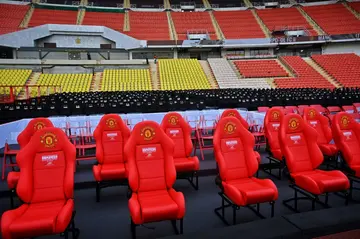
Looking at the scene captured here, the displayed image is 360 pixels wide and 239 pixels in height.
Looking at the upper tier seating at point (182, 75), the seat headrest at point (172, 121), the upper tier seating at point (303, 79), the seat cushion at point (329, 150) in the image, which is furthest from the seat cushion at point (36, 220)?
the upper tier seating at point (303, 79)

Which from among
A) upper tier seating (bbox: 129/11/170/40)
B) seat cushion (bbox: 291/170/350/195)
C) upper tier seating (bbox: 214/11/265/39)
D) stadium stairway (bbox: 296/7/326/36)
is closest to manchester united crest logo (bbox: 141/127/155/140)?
seat cushion (bbox: 291/170/350/195)

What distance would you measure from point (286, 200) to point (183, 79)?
55.5 feet

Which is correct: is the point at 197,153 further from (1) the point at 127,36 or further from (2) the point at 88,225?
(1) the point at 127,36

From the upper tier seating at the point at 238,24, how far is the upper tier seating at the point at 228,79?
6100mm

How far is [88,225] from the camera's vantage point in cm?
313

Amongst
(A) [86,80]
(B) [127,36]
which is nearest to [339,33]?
(B) [127,36]

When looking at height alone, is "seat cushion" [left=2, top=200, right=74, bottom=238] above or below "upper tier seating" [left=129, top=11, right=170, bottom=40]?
below

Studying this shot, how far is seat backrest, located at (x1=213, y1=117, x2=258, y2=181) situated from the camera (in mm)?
3342

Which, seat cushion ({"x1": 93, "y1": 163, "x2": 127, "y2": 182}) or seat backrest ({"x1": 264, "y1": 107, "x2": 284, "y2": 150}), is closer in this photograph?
seat cushion ({"x1": 93, "y1": 163, "x2": 127, "y2": 182})

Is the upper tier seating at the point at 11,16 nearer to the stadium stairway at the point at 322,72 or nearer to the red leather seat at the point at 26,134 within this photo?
the red leather seat at the point at 26,134

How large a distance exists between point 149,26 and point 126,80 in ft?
39.3

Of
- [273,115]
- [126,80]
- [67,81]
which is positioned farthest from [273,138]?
[67,81]

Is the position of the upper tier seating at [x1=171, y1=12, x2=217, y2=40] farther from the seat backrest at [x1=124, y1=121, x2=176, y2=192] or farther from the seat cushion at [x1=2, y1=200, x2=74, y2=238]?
the seat cushion at [x1=2, y1=200, x2=74, y2=238]

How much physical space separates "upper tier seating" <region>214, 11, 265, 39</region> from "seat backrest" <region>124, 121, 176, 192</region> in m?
26.4
